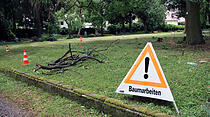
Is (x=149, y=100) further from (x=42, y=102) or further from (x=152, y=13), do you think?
(x=152, y=13)

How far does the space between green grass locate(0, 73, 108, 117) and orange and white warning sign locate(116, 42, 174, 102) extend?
759mm

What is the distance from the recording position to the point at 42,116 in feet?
12.7

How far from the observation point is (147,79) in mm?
3521

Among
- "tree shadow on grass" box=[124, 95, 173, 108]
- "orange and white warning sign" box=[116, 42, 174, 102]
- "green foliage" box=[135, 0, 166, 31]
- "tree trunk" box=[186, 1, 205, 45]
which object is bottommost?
"tree shadow on grass" box=[124, 95, 173, 108]

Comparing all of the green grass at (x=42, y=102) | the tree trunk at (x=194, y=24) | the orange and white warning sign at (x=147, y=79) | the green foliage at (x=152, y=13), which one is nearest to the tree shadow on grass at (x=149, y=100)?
the orange and white warning sign at (x=147, y=79)

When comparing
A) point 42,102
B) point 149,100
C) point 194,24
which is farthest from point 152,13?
point 149,100

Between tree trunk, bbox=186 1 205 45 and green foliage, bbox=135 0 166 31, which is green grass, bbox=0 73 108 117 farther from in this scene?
green foliage, bbox=135 0 166 31

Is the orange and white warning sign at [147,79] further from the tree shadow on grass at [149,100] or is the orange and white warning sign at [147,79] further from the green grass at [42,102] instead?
the green grass at [42,102]

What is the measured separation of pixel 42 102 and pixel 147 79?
2625mm

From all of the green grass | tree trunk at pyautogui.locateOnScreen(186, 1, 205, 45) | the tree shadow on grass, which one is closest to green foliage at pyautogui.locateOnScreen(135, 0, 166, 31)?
tree trunk at pyautogui.locateOnScreen(186, 1, 205, 45)

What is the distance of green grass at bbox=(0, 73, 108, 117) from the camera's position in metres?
3.88

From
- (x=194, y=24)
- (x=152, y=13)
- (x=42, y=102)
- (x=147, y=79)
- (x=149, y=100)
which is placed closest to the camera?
(x=147, y=79)

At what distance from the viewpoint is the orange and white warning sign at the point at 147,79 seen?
132 inches

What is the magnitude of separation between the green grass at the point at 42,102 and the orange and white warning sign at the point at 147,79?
0.76m
